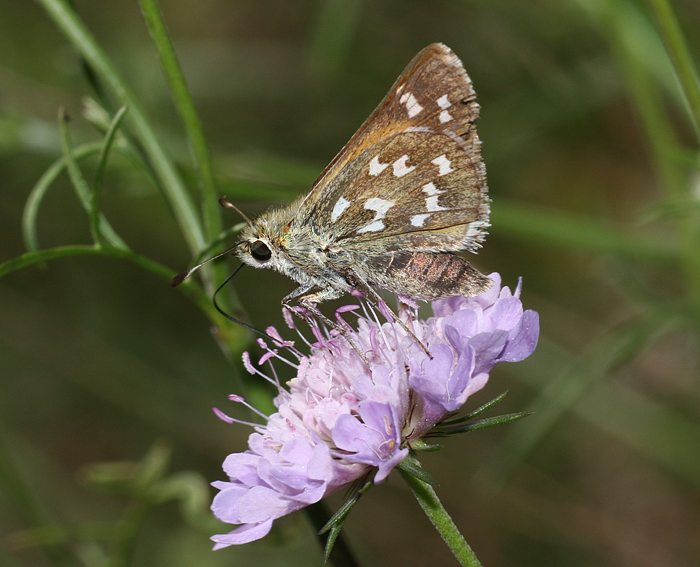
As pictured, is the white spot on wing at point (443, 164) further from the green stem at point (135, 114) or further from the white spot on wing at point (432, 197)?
→ the green stem at point (135, 114)

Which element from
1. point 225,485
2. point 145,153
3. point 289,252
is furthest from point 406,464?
point 145,153

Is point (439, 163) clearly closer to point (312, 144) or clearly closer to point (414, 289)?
point (414, 289)


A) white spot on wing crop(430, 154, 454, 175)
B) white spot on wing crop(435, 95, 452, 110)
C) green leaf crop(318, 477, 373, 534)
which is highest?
white spot on wing crop(435, 95, 452, 110)

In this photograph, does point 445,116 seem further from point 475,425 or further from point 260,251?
point 475,425

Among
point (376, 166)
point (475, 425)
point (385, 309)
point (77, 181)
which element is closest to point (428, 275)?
point (385, 309)

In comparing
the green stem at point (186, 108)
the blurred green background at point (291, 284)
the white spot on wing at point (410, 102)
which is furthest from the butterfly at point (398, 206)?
Answer: the blurred green background at point (291, 284)

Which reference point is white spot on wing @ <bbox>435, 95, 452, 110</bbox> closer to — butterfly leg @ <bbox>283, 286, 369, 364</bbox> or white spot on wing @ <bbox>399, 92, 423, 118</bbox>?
white spot on wing @ <bbox>399, 92, 423, 118</bbox>

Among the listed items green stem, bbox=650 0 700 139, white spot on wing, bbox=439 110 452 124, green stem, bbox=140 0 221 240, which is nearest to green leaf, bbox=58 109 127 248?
green stem, bbox=140 0 221 240
